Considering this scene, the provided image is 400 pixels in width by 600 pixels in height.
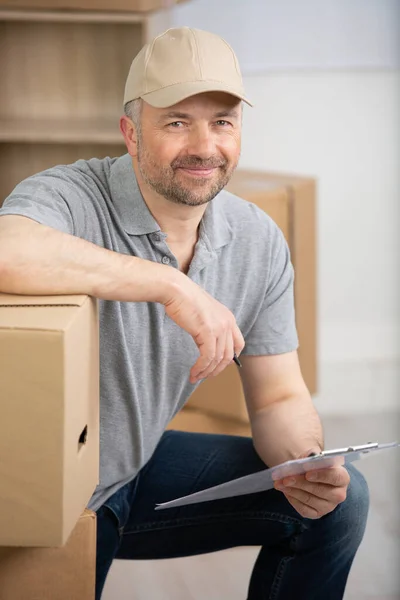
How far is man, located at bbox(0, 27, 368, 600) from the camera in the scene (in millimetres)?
1237

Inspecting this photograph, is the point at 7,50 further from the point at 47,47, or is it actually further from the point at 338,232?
the point at 338,232

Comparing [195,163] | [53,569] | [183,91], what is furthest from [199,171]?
[53,569]

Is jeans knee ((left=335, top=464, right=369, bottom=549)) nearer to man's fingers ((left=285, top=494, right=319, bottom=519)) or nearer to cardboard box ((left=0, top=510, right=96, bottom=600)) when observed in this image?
man's fingers ((left=285, top=494, right=319, bottom=519))

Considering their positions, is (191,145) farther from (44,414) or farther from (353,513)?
(353,513)

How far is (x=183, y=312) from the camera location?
124 cm

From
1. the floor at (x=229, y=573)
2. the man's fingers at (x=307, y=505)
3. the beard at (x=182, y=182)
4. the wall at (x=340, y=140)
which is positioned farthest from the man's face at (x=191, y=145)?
the wall at (x=340, y=140)

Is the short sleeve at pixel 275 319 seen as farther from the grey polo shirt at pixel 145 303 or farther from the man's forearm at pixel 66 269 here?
the man's forearm at pixel 66 269

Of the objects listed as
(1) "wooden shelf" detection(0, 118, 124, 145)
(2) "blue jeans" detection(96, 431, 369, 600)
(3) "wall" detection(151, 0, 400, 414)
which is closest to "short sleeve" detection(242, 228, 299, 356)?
(2) "blue jeans" detection(96, 431, 369, 600)

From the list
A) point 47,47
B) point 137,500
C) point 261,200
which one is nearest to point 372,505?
point 261,200

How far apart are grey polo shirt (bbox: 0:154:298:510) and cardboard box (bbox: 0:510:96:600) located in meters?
0.25

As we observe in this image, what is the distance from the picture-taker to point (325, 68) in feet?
10.5

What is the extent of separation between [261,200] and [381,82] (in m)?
1.22

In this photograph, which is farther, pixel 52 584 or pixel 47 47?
pixel 47 47

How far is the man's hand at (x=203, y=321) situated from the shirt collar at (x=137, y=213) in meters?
0.20
